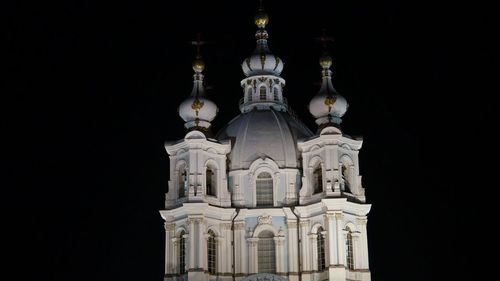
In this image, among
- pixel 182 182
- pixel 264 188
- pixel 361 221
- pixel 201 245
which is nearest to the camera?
pixel 201 245

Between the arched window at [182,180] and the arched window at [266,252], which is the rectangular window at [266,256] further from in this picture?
the arched window at [182,180]

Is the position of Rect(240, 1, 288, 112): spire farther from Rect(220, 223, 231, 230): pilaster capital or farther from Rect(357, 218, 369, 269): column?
Rect(357, 218, 369, 269): column

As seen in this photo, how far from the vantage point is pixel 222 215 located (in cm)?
6034

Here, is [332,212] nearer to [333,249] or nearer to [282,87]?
[333,249]

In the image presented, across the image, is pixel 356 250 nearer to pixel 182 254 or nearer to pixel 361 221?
pixel 361 221

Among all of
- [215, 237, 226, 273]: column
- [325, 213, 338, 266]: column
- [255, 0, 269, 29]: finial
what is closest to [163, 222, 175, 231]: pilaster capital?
[215, 237, 226, 273]: column

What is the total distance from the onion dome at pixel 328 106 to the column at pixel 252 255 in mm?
7295

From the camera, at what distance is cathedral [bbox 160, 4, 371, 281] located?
5878cm

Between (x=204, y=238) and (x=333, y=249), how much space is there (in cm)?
663

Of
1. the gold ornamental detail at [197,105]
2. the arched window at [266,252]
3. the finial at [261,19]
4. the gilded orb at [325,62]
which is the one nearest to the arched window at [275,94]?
the gilded orb at [325,62]

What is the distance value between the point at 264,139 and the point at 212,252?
6.83 meters

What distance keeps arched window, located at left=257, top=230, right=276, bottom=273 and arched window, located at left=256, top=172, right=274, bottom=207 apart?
1794 mm

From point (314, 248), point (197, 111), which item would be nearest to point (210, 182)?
point (197, 111)

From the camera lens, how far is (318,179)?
200 ft
